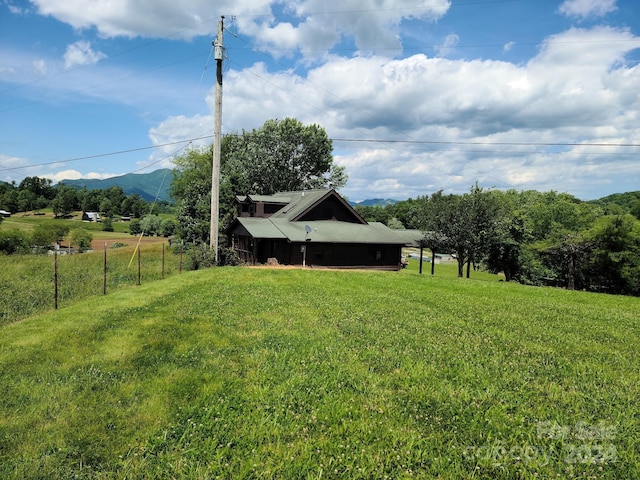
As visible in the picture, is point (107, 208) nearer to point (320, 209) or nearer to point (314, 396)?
point (320, 209)

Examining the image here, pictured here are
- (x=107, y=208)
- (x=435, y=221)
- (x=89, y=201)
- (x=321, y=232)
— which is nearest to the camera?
(x=321, y=232)

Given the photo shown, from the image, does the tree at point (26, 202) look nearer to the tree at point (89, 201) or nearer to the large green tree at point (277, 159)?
the tree at point (89, 201)

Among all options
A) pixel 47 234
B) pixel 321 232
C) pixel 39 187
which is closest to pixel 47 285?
pixel 321 232

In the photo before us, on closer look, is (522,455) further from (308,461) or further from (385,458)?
(308,461)

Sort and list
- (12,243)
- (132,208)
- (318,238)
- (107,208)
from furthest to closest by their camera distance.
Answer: (132,208), (107,208), (12,243), (318,238)

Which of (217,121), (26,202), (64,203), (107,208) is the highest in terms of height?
(217,121)

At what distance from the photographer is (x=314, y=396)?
5.37 metres

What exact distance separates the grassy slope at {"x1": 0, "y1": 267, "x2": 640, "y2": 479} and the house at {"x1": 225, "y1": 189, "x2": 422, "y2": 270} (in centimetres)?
1724

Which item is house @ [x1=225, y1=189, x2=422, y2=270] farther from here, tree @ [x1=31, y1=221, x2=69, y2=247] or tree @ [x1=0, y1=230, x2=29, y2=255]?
tree @ [x1=31, y1=221, x2=69, y2=247]

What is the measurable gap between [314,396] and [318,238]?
22.2 m

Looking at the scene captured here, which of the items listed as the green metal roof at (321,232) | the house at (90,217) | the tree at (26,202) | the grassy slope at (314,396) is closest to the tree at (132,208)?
the house at (90,217)

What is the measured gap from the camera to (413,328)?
9.09 metres

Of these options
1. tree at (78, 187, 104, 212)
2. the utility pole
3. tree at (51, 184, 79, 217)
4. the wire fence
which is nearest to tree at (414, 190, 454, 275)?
the utility pole

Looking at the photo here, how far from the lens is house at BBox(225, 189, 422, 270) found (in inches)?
1089
